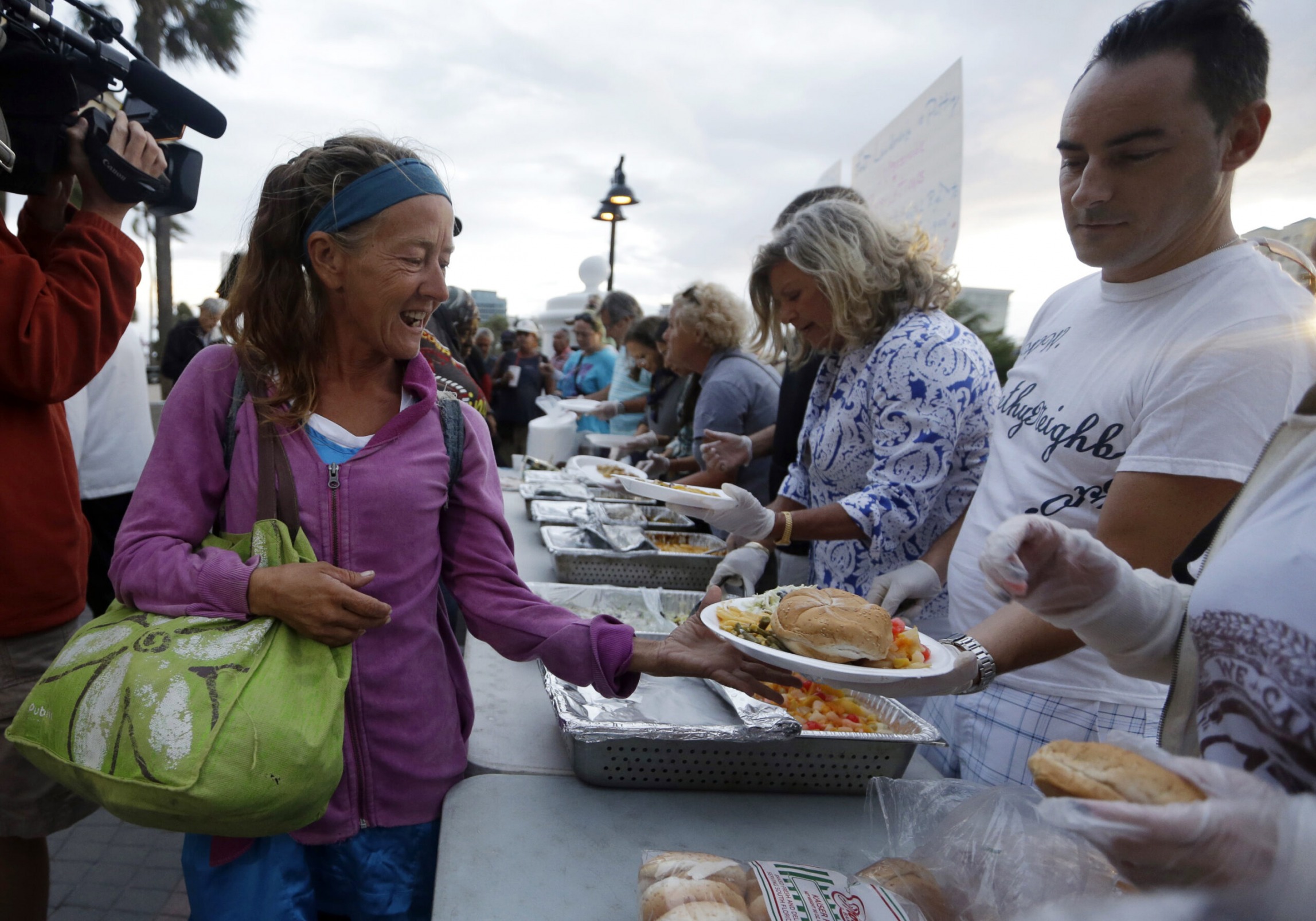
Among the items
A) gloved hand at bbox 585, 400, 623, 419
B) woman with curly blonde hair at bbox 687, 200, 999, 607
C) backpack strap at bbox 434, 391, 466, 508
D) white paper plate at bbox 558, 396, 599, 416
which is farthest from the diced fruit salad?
gloved hand at bbox 585, 400, 623, 419

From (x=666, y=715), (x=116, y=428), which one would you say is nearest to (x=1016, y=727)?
(x=666, y=715)

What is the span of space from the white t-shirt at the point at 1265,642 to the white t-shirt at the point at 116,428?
3408 millimetres

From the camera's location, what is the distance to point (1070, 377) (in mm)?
1460

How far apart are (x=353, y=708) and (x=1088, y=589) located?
115cm

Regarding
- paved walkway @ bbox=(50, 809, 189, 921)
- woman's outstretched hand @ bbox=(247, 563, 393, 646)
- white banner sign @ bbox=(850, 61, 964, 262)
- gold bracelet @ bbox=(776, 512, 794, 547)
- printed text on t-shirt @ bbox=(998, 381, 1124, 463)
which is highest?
white banner sign @ bbox=(850, 61, 964, 262)

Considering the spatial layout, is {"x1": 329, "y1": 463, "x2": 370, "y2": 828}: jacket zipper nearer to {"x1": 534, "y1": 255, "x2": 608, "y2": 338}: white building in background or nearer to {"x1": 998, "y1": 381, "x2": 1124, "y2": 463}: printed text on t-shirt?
{"x1": 998, "y1": 381, "x2": 1124, "y2": 463}: printed text on t-shirt

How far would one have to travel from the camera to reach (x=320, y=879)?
1295 millimetres

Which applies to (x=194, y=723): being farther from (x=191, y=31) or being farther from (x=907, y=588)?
(x=191, y=31)

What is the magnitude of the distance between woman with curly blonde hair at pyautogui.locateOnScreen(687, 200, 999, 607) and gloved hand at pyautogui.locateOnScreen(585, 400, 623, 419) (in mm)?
3361

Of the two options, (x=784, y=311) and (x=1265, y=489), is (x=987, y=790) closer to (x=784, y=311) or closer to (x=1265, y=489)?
(x=1265, y=489)

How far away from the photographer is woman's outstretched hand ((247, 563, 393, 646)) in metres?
1.12

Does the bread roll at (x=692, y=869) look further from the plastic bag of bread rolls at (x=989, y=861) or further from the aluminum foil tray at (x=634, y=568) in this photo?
the aluminum foil tray at (x=634, y=568)

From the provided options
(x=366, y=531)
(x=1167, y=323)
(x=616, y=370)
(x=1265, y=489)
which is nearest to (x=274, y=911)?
(x=366, y=531)

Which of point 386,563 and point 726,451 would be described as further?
point 726,451
